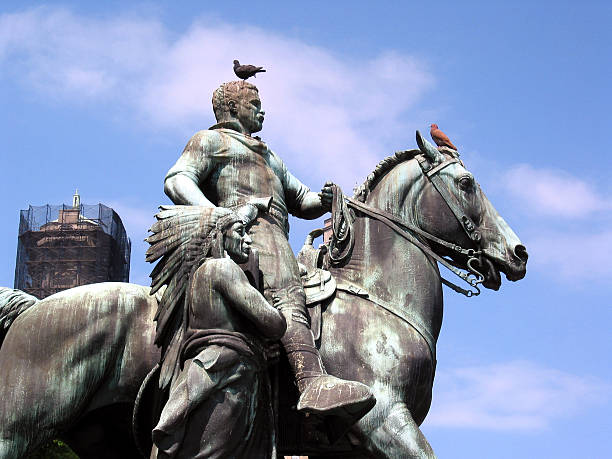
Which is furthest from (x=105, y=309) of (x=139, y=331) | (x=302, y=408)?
(x=302, y=408)

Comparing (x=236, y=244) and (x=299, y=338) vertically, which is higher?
(x=236, y=244)

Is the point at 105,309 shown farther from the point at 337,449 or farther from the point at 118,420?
the point at 337,449

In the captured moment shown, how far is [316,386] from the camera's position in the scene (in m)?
7.31

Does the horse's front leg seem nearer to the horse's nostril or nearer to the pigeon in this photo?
the horse's nostril

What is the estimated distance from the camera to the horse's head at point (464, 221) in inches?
339

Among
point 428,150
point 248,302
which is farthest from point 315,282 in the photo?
point 428,150

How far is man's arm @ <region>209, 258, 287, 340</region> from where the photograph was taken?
7.35 meters

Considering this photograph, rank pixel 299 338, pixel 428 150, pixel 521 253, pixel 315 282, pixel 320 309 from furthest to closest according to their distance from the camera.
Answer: pixel 428 150 < pixel 521 253 < pixel 315 282 < pixel 320 309 < pixel 299 338

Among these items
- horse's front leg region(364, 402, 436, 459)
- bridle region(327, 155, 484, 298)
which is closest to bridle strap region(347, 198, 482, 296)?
bridle region(327, 155, 484, 298)

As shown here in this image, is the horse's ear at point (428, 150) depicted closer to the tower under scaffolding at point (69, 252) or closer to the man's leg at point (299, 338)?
the man's leg at point (299, 338)

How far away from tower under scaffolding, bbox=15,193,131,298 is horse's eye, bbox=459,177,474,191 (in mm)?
38034

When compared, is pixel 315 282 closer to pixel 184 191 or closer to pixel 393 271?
pixel 393 271

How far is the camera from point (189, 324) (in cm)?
755

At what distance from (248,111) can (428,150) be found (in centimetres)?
171
